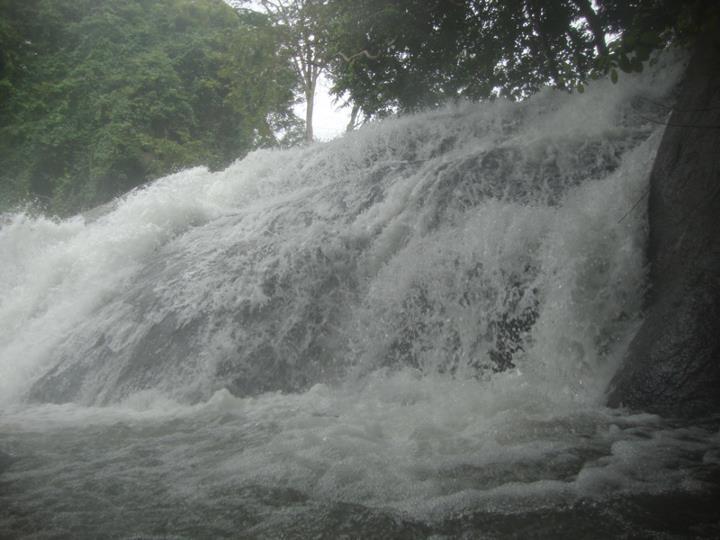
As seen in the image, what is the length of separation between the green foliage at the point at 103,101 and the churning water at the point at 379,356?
34.8ft

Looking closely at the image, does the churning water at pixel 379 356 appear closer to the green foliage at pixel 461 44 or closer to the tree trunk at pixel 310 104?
the green foliage at pixel 461 44

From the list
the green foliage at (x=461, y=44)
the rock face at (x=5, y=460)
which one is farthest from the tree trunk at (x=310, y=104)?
the rock face at (x=5, y=460)

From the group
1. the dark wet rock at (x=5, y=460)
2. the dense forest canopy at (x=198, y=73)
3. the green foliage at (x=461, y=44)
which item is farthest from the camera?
the dense forest canopy at (x=198, y=73)

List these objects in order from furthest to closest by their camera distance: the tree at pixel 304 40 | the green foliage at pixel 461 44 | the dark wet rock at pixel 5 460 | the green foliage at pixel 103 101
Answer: the green foliage at pixel 103 101 < the tree at pixel 304 40 < the green foliage at pixel 461 44 < the dark wet rock at pixel 5 460

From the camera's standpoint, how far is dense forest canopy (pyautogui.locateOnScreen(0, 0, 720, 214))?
9711 mm

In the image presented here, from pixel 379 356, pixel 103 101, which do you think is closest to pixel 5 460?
pixel 379 356

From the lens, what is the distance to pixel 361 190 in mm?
6371

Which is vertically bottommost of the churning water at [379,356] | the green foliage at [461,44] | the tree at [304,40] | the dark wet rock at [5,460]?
the dark wet rock at [5,460]

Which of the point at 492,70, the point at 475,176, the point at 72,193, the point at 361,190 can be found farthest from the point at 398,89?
the point at 72,193

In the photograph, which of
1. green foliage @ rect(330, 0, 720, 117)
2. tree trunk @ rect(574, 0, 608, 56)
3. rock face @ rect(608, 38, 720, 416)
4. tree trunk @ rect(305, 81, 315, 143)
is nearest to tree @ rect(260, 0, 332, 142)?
tree trunk @ rect(305, 81, 315, 143)

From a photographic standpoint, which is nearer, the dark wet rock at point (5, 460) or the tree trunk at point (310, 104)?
the dark wet rock at point (5, 460)

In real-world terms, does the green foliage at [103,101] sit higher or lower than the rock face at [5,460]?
higher

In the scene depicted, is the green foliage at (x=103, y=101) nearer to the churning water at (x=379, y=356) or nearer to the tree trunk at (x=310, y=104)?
the tree trunk at (x=310, y=104)

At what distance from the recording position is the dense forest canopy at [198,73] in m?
9.71
